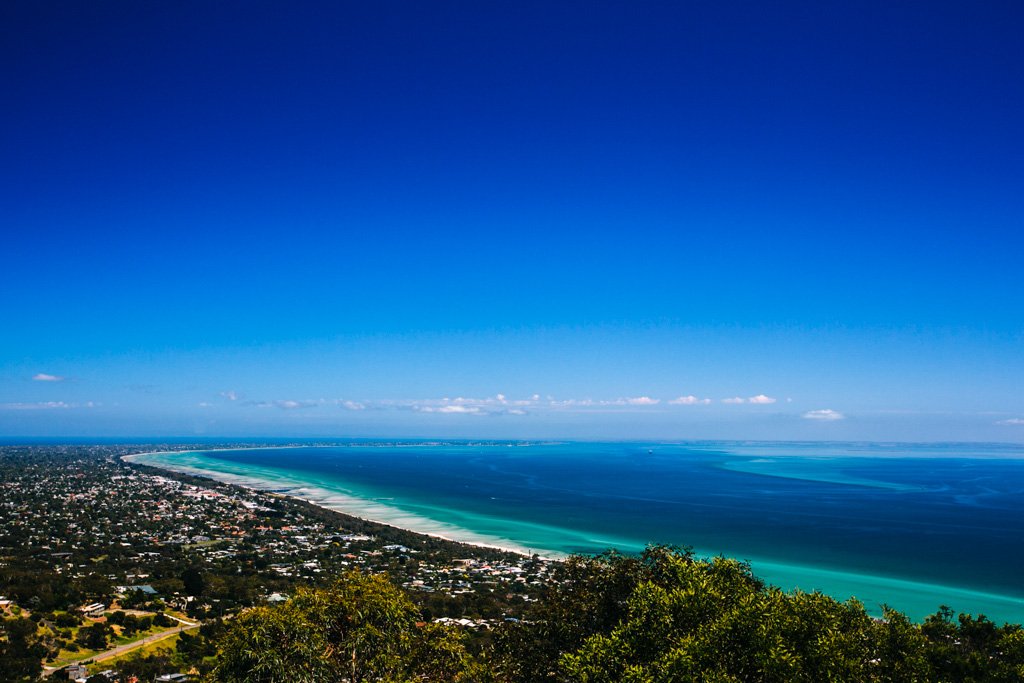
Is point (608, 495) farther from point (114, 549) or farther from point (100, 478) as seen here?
point (100, 478)

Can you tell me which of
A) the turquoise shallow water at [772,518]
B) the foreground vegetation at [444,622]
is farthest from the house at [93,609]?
the turquoise shallow water at [772,518]

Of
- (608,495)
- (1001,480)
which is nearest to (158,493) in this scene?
(608,495)

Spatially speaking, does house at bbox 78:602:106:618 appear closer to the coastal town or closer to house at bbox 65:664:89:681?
the coastal town

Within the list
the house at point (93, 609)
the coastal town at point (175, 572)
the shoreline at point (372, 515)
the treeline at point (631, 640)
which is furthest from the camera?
the shoreline at point (372, 515)

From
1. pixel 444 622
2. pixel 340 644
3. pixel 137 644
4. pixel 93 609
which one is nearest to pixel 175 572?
pixel 93 609

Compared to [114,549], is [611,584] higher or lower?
higher

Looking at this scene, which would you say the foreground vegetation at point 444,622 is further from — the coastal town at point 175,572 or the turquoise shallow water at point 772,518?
the turquoise shallow water at point 772,518
